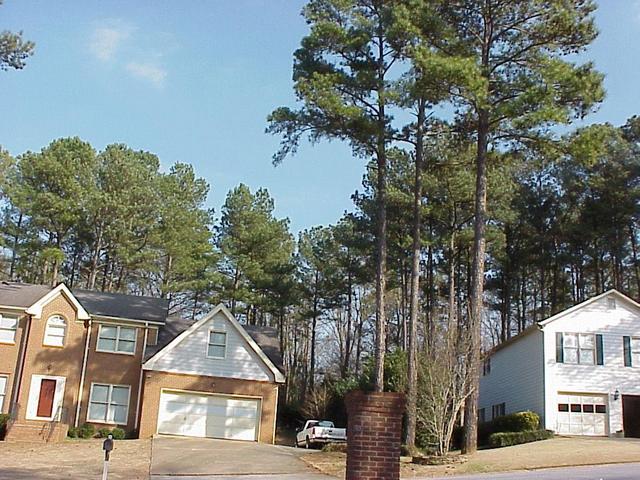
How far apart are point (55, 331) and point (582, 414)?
70.6 ft

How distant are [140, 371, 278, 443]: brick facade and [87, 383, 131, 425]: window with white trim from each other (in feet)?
5.20

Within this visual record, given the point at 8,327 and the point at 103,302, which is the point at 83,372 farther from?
the point at 8,327

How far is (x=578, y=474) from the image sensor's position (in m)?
18.3

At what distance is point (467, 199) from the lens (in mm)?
38156

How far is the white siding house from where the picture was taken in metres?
31.1

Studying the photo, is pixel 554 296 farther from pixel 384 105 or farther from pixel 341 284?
pixel 384 105

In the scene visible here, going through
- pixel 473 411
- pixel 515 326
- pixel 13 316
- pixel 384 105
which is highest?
pixel 384 105

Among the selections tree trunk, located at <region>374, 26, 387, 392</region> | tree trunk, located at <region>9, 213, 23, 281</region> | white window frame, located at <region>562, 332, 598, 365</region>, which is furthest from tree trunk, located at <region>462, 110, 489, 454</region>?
tree trunk, located at <region>9, 213, 23, 281</region>

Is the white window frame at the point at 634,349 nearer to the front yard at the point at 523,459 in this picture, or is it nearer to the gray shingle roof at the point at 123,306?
the front yard at the point at 523,459

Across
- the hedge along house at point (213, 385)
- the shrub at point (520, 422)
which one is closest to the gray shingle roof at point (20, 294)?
the hedge along house at point (213, 385)

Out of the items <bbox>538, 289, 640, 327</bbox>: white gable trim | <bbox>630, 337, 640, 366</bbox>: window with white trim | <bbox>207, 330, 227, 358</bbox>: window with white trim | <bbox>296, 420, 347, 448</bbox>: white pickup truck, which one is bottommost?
<bbox>296, 420, 347, 448</bbox>: white pickup truck

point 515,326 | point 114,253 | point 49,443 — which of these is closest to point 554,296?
point 515,326

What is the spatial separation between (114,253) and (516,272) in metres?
23.3

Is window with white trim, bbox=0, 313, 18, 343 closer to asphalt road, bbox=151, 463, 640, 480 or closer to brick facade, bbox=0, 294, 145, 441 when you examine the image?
brick facade, bbox=0, 294, 145, 441
